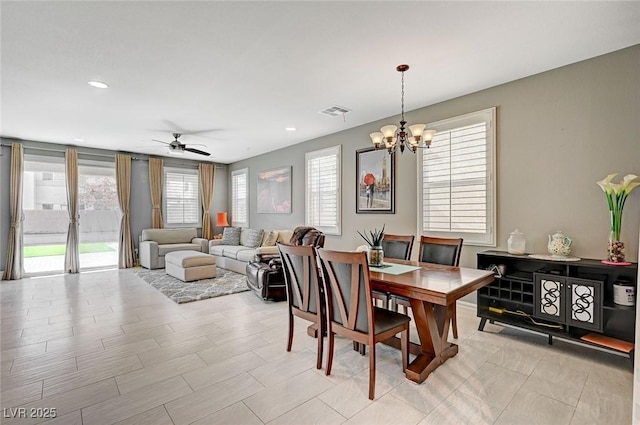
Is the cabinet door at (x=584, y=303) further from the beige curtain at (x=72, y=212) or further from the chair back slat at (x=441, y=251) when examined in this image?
the beige curtain at (x=72, y=212)

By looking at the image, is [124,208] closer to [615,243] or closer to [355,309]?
[355,309]

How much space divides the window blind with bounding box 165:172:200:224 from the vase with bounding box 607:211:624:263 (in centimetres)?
844

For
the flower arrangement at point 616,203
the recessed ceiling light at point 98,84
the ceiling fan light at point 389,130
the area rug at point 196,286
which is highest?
the recessed ceiling light at point 98,84

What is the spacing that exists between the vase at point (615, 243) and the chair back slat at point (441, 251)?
A: 1196 millimetres

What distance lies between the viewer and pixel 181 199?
8281mm

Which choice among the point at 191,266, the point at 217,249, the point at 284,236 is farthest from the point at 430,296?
the point at 217,249

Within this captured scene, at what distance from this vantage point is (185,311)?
3.91 meters

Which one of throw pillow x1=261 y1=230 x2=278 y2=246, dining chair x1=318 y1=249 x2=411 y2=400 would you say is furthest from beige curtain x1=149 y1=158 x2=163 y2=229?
dining chair x1=318 y1=249 x2=411 y2=400

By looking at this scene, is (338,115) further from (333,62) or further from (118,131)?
(118,131)

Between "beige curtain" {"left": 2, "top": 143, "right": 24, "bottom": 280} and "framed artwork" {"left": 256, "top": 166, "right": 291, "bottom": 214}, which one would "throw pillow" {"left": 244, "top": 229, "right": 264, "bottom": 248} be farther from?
"beige curtain" {"left": 2, "top": 143, "right": 24, "bottom": 280}

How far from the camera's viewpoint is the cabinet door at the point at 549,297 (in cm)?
276

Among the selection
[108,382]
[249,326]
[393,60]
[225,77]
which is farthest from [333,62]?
[108,382]

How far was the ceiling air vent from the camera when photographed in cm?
432

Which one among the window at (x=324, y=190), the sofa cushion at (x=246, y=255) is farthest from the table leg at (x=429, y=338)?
the sofa cushion at (x=246, y=255)
